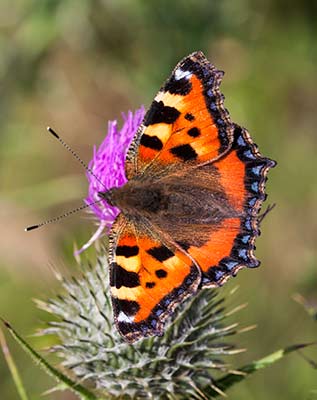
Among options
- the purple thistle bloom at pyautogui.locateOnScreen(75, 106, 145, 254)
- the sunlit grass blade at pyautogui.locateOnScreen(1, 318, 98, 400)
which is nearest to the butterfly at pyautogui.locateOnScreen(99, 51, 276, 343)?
the purple thistle bloom at pyautogui.locateOnScreen(75, 106, 145, 254)

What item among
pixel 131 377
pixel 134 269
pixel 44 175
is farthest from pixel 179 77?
pixel 44 175

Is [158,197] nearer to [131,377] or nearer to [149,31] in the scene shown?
[131,377]

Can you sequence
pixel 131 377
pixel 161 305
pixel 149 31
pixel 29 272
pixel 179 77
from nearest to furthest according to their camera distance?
pixel 161 305 → pixel 179 77 → pixel 131 377 → pixel 149 31 → pixel 29 272

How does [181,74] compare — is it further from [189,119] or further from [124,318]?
[124,318]

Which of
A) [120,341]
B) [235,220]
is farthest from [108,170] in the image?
[120,341]

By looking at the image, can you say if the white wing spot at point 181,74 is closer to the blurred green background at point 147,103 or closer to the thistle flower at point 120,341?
the thistle flower at point 120,341

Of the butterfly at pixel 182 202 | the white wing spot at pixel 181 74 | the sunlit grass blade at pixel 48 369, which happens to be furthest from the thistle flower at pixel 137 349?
the white wing spot at pixel 181 74

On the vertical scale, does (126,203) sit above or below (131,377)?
above
